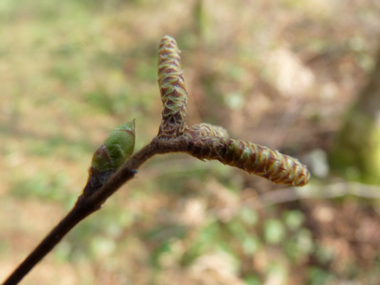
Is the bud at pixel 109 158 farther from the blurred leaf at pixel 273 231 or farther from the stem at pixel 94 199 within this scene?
the blurred leaf at pixel 273 231

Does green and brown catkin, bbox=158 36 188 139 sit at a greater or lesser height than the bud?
greater

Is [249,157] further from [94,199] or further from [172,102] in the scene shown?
[94,199]

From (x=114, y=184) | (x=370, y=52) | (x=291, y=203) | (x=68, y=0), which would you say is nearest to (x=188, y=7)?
(x=68, y=0)

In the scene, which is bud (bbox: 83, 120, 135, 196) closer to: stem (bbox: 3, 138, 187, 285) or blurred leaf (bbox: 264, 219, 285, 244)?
stem (bbox: 3, 138, 187, 285)

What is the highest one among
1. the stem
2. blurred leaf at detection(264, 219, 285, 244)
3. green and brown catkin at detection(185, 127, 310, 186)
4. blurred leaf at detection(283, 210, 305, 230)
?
blurred leaf at detection(283, 210, 305, 230)

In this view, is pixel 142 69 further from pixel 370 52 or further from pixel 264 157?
pixel 264 157

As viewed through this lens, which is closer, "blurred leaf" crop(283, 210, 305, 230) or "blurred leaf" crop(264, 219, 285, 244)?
"blurred leaf" crop(264, 219, 285, 244)

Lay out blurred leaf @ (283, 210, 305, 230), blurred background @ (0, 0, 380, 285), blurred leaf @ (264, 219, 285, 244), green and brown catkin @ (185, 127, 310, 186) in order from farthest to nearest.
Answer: blurred leaf @ (283, 210, 305, 230)
blurred leaf @ (264, 219, 285, 244)
blurred background @ (0, 0, 380, 285)
green and brown catkin @ (185, 127, 310, 186)

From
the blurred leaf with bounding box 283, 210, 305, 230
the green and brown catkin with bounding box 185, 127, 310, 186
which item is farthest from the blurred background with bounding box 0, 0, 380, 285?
the green and brown catkin with bounding box 185, 127, 310, 186
